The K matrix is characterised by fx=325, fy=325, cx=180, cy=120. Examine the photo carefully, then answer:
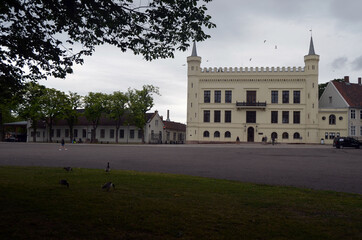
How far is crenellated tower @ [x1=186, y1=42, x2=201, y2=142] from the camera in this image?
2402 inches

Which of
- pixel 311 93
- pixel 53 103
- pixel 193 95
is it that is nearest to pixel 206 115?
pixel 193 95

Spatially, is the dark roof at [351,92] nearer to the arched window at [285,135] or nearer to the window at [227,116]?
the arched window at [285,135]

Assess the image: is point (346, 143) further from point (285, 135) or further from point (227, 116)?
point (227, 116)

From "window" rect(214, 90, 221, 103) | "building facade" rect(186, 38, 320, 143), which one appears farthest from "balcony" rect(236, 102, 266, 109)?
"window" rect(214, 90, 221, 103)

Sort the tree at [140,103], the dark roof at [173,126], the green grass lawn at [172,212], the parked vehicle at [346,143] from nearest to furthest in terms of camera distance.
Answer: the green grass lawn at [172,212], the parked vehicle at [346,143], the tree at [140,103], the dark roof at [173,126]

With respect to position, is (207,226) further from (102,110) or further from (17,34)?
(102,110)

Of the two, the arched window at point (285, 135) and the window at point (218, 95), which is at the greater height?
the window at point (218, 95)

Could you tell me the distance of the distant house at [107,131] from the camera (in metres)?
64.0

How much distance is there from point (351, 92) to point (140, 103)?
132 ft

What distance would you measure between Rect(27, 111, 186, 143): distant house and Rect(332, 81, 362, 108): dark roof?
117 feet

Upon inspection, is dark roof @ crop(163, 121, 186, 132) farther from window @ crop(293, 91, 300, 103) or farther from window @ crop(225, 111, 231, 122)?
window @ crop(293, 91, 300, 103)

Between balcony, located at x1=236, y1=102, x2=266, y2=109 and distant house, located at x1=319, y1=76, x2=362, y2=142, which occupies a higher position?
balcony, located at x1=236, y1=102, x2=266, y2=109

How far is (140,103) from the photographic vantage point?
57531 mm

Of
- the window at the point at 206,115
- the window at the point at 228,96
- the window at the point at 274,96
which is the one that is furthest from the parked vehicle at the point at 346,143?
the window at the point at 206,115
